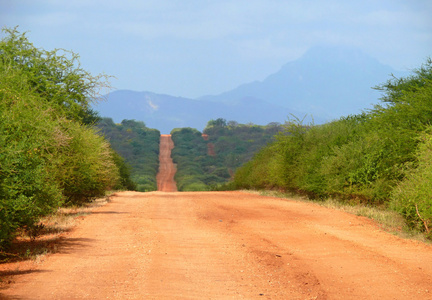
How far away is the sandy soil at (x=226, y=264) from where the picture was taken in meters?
8.12

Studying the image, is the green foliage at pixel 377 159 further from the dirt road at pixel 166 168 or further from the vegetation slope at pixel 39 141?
the dirt road at pixel 166 168

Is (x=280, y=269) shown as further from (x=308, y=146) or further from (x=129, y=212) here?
(x=308, y=146)

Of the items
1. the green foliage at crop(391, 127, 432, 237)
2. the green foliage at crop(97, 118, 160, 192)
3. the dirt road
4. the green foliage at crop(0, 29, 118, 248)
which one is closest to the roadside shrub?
the green foliage at crop(0, 29, 118, 248)

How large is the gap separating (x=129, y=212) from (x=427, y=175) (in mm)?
10457

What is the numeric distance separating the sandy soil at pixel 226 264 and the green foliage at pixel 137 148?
48068 millimetres

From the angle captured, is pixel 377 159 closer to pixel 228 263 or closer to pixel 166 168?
pixel 228 263

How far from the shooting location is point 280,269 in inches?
382

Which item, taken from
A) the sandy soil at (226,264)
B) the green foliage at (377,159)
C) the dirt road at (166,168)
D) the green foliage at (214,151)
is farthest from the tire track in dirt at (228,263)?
the dirt road at (166,168)

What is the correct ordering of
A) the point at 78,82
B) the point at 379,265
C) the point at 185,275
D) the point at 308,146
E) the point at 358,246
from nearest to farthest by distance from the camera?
the point at 185,275 < the point at 379,265 < the point at 358,246 < the point at 78,82 < the point at 308,146

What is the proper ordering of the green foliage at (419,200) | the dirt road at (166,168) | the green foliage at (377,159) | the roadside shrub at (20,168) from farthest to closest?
the dirt road at (166,168) → the green foliage at (377,159) → the green foliage at (419,200) → the roadside shrub at (20,168)

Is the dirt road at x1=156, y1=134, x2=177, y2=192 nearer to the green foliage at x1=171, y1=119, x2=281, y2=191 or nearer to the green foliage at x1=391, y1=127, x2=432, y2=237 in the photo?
the green foliage at x1=171, y1=119, x2=281, y2=191

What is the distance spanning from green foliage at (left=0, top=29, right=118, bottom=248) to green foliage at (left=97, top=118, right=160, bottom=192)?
1570 inches

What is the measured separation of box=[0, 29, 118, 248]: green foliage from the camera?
437 inches

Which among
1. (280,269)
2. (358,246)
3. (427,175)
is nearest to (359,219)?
(427,175)
